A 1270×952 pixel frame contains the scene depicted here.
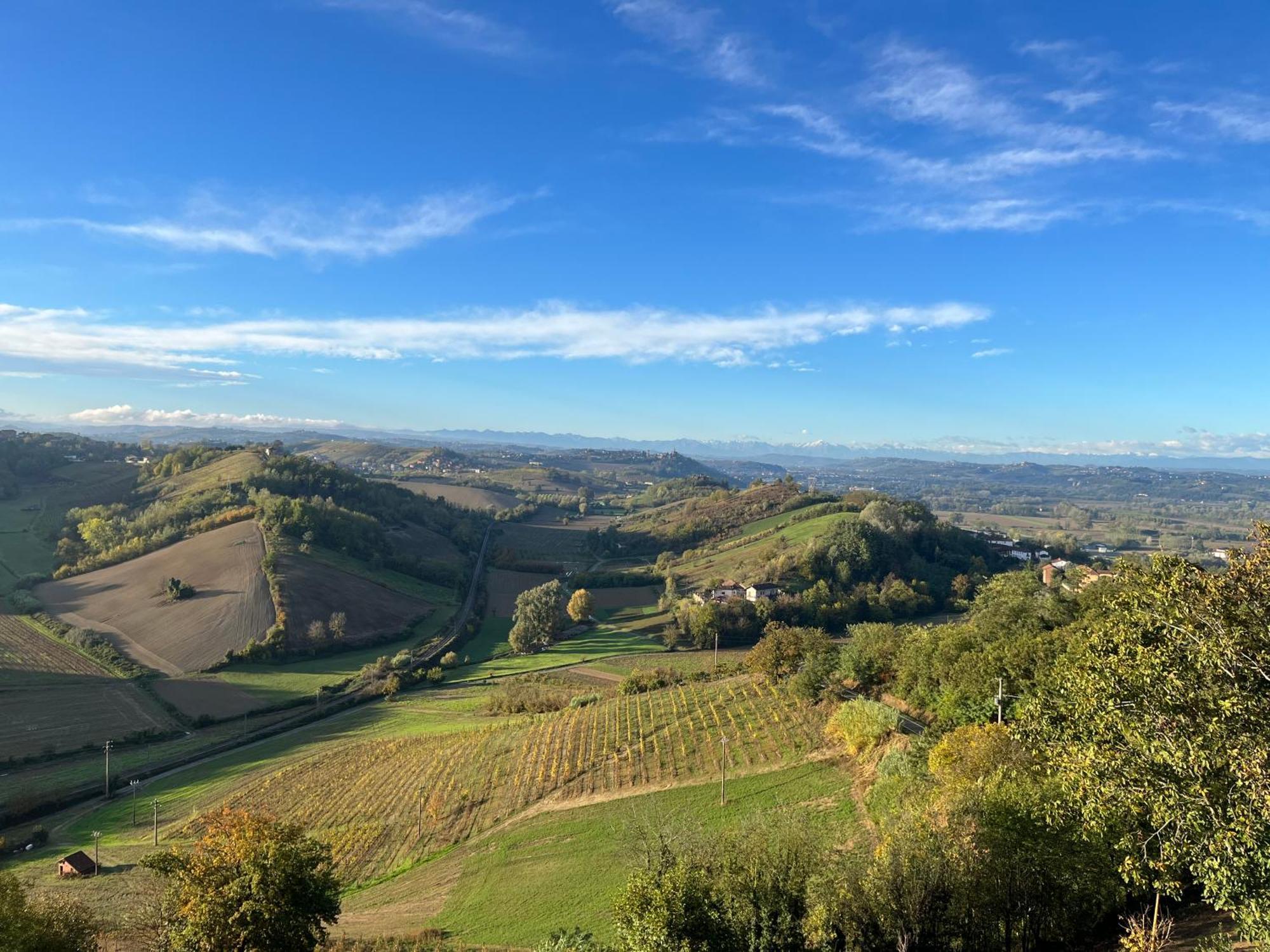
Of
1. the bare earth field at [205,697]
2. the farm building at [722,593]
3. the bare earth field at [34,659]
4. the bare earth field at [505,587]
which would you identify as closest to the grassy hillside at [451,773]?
the bare earth field at [205,697]

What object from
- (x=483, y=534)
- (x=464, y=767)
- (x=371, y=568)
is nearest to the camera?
(x=464, y=767)

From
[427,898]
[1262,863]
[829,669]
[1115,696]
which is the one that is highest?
[1115,696]

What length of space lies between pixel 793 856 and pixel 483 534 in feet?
529

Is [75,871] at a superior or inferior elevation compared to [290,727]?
superior

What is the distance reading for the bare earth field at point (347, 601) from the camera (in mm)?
90875

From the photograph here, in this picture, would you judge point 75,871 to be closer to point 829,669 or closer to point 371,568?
point 829,669

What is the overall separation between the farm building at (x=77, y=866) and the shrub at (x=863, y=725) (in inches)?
1760

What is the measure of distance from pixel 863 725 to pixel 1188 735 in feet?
87.0

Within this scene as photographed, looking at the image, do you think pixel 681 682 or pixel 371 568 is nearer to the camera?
pixel 681 682

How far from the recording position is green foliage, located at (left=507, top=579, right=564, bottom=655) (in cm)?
8988

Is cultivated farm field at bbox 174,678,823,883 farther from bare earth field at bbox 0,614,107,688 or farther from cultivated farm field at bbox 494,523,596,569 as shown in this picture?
cultivated farm field at bbox 494,523,596,569

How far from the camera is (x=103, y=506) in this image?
458ft

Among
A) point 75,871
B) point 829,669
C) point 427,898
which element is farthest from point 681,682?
point 75,871

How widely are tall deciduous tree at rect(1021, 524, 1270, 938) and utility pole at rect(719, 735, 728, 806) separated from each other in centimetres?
2325
